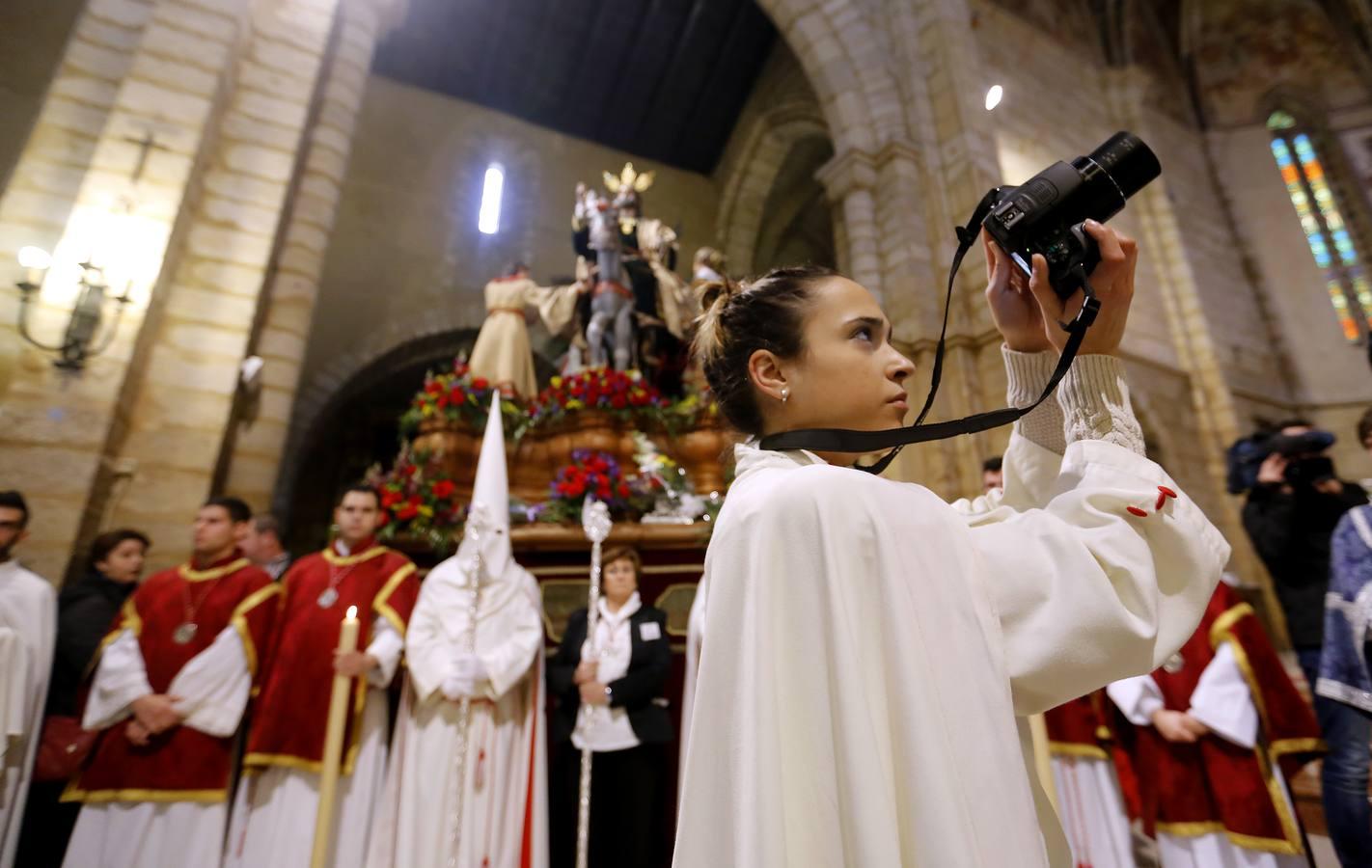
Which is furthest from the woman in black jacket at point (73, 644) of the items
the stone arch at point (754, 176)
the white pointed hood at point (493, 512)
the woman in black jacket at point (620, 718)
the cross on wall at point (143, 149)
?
the stone arch at point (754, 176)

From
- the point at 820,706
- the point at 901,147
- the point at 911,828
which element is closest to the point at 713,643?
the point at 820,706

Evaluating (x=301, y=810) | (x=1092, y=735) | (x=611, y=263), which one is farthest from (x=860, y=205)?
(x=301, y=810)

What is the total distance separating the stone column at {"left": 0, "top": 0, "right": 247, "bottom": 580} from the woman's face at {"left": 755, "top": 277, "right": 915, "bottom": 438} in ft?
14.1

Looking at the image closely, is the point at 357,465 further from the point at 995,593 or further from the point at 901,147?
the point at 995,593

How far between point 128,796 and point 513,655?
1584mm

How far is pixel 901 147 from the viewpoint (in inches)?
283

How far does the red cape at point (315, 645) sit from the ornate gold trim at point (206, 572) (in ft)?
0.77

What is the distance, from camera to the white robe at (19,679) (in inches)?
97.7

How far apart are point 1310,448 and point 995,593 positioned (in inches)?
125

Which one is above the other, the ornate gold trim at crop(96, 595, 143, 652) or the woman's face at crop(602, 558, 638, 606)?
the woman's face at crop(602, 558, 638, 606)

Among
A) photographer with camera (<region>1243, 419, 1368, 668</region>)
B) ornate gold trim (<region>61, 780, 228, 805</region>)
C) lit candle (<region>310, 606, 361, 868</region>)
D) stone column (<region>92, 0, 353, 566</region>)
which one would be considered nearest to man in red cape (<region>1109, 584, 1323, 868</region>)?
photographer with camera (<region>1243, 419, 1368, 668</region>)

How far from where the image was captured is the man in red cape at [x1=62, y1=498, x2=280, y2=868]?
8.73ft

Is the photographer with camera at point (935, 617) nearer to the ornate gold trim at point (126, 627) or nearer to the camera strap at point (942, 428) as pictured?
the camera strap at point (942, 428)

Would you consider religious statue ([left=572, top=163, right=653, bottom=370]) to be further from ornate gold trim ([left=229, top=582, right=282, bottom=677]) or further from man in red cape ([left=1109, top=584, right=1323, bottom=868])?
man in red cape ([left=1109, top=584, right=1323, bottom=868])
